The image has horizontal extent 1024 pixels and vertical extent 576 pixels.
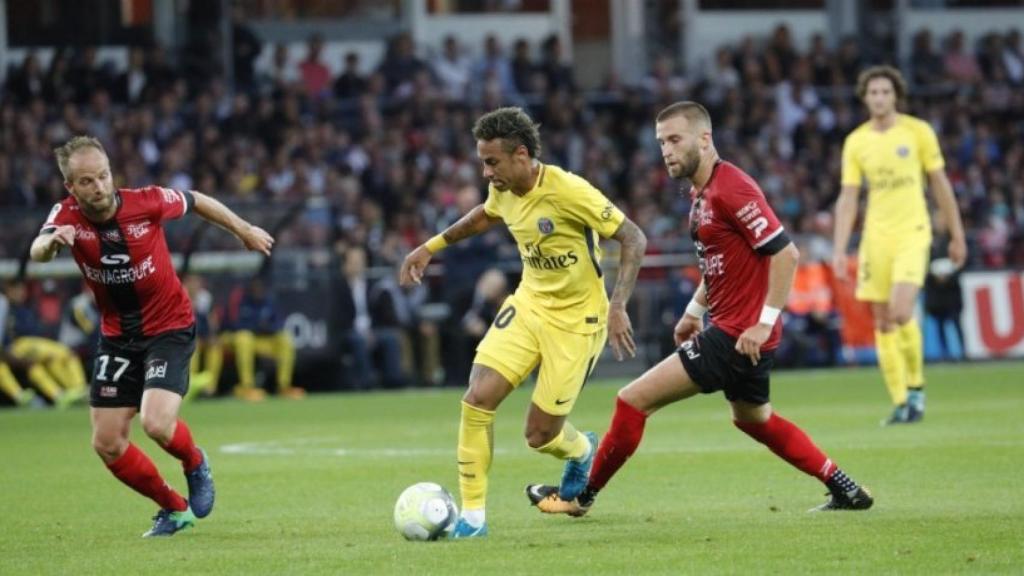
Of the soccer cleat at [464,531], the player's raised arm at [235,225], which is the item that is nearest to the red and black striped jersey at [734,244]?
the soccer cleat at [464,531]

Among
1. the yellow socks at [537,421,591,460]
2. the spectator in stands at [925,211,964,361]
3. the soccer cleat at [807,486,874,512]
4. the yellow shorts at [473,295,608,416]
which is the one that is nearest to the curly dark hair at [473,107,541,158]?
the yellow shorts at [473,295,608,416]

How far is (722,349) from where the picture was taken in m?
9.62

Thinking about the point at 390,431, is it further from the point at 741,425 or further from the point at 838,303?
the point at 838,303

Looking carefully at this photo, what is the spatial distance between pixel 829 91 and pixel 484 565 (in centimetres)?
2593

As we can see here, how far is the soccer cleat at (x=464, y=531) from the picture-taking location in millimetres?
9375

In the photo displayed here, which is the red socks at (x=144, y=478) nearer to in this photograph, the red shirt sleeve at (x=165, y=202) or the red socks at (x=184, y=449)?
the red socks at (x=184, y=449)

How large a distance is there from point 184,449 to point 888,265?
281 inches

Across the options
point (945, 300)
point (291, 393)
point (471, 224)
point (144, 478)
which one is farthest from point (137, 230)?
point (945, 300)

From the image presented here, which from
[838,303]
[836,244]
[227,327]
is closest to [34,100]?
[227,327]

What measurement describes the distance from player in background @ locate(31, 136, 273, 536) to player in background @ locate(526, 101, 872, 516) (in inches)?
86.8

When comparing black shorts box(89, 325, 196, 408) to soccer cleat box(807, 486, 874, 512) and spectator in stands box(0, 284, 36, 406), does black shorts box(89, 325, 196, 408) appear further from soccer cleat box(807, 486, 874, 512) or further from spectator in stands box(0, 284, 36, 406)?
spectator in stands box(0, 284, 36, 406)

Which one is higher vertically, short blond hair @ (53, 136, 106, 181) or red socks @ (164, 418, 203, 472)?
short blond hair @ (53, 136, 106, 181)

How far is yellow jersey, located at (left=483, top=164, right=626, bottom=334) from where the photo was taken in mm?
9852

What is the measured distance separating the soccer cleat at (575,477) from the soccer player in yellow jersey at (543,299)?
3 cm
